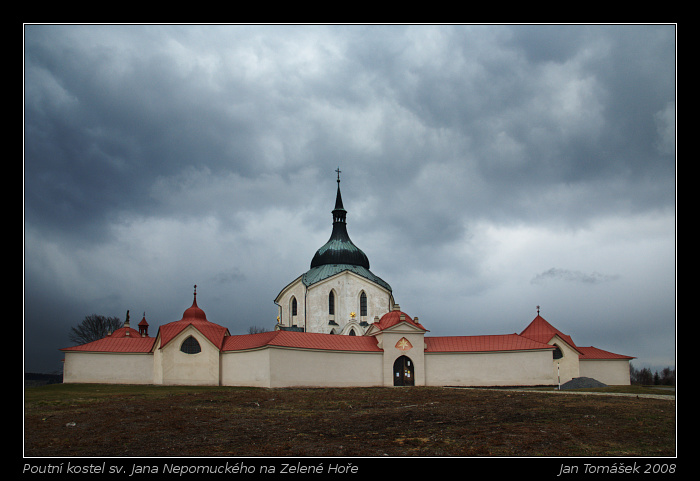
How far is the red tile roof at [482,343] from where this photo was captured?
4106cm

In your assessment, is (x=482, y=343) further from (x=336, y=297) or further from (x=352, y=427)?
(x=352, y=427)

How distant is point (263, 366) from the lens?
37.4 metres

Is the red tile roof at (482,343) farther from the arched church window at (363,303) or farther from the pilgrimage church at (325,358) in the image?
the arched church window at (363,303)

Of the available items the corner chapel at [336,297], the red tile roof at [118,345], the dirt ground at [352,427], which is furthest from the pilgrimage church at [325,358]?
the dirt ground at [352,427]

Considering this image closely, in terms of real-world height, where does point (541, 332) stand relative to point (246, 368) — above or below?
above

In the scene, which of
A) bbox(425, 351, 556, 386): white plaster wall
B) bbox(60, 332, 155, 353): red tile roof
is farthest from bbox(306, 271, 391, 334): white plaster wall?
bbox(60, 332, 155, 353): red tile roof

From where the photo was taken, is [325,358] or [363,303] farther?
[363,303]

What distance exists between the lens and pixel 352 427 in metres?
17.1

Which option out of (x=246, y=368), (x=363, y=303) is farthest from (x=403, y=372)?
(x=363, y=303)

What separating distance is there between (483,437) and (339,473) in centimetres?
576

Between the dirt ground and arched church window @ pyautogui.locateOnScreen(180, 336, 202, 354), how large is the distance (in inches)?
590

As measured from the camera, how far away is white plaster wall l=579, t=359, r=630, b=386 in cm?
4516

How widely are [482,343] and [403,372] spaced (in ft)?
21.4

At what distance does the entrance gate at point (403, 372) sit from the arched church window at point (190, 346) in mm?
14935
